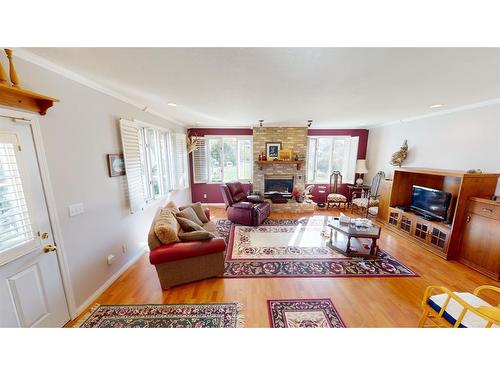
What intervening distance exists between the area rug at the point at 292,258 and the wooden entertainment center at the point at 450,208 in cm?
92

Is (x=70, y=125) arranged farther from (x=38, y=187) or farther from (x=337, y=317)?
(x=337, y=317)

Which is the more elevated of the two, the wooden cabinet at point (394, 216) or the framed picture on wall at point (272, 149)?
the framed picture on wall at point (272, 149)

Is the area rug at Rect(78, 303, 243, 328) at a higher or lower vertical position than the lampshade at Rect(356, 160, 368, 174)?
lower

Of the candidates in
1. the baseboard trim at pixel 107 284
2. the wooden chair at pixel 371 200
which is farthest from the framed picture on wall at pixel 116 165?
the wooden chair at pixel 371 200

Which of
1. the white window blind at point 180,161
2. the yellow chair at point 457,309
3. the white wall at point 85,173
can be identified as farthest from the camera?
the white window blind at point 180,161

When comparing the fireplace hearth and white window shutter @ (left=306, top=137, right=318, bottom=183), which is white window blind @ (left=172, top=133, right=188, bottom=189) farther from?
white window shutter @ (left=306, top=137, right=318, bottom=183)

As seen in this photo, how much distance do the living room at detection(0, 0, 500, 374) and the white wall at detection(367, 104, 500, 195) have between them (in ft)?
0.07

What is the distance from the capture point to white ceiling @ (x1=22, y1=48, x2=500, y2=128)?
55.5 inches

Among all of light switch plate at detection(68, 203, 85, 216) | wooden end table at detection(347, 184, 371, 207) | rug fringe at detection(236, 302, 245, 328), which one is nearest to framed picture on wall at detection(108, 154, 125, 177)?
light switch plate at detection(68, 203, 85, 216)

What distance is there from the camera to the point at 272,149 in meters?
5.54

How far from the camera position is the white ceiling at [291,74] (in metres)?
1.41

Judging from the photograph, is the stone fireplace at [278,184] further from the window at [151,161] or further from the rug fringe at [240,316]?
the rug fringe at [240,316]

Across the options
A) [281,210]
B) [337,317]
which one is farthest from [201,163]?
[337,317]

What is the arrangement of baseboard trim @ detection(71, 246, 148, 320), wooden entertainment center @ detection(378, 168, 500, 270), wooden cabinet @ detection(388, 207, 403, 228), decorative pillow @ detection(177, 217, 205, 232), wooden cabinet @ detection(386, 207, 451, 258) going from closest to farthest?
baseboard trim @ detection(71, 246, 148, 320), decorative pillow @ detection(177, 217, 205, 232), wooden entertainment center @ detection(378, 168, 500, 270), wooden cabinet @ detection(386, 207, 451, 258), wooden cabinet @ detection(388, 207, 403, 228)
